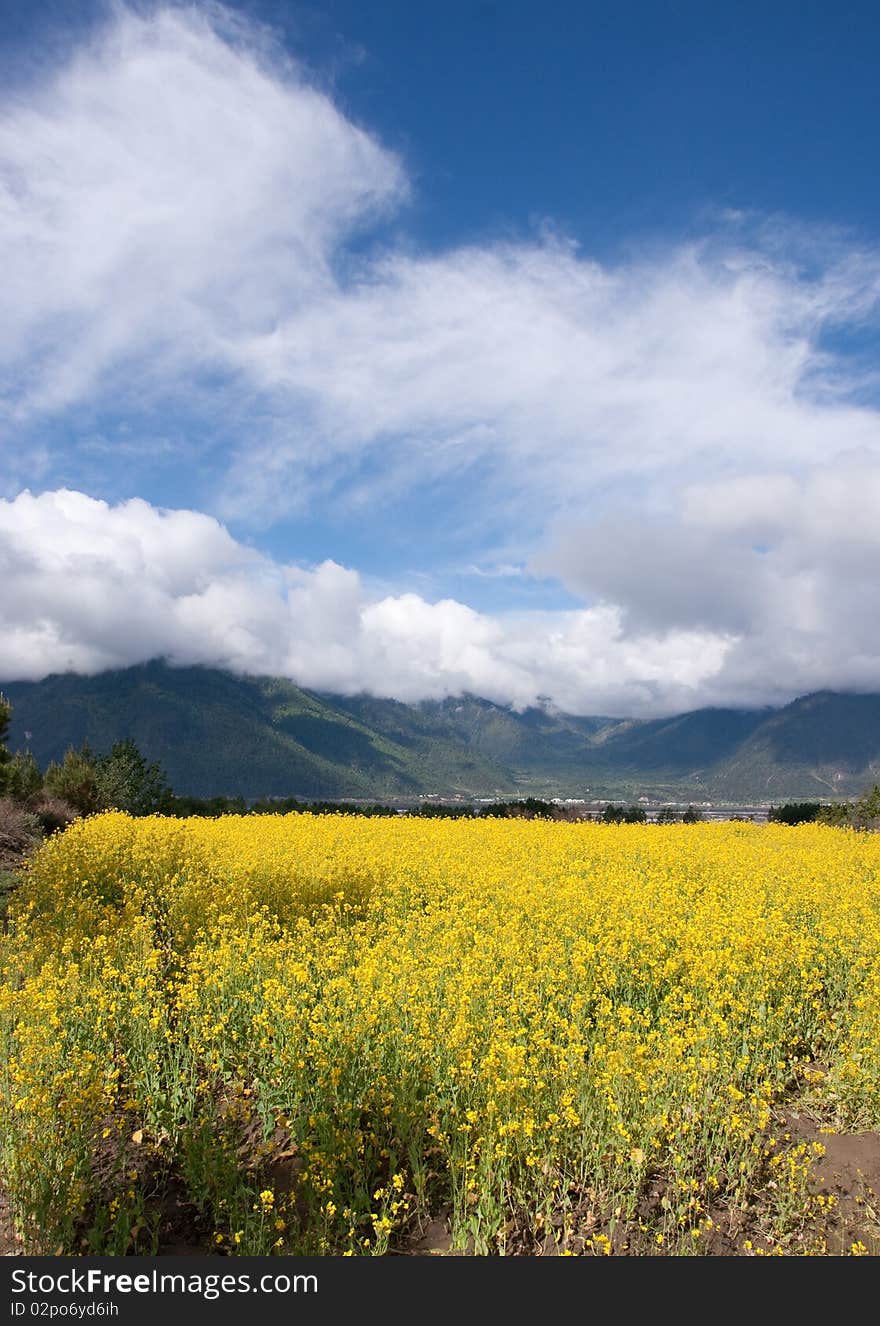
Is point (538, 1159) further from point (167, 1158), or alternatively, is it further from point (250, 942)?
point (250, 942)

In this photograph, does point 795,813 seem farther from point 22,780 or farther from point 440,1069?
point 440,1069

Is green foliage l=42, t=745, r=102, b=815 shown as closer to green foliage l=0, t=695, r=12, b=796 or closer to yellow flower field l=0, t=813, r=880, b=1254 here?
green foliage l=0, t=695, r=12, b=796

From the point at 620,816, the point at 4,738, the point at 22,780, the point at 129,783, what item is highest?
the point at 4,738

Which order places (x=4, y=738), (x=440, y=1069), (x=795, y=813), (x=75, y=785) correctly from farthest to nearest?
(x=795, y=813)
(x=75, y=785)
(x=4, y=738)
(x=440, y=1069)

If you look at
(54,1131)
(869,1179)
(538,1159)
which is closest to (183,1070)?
(54,1131)

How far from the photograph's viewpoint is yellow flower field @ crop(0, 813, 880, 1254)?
15.3ft

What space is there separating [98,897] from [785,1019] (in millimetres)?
10640

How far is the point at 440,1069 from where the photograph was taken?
5770 mm

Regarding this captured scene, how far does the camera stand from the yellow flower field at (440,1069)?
4676mm

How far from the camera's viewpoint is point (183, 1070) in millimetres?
6090

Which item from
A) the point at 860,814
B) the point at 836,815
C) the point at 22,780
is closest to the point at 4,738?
the point at 22,780

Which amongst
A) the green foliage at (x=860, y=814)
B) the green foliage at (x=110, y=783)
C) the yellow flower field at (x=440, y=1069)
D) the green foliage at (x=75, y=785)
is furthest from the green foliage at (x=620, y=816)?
the yellow flower field at (x=440, y=1069)

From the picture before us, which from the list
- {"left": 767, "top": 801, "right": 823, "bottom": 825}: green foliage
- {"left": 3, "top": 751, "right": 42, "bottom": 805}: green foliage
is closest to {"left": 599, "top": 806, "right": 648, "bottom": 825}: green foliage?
{"left": 767, "top": 801, "right": 823, "bottom": 825}: green foliage

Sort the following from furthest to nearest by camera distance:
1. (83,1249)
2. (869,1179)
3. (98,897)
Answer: (98,897) → (869,1179) → (83,1249)
